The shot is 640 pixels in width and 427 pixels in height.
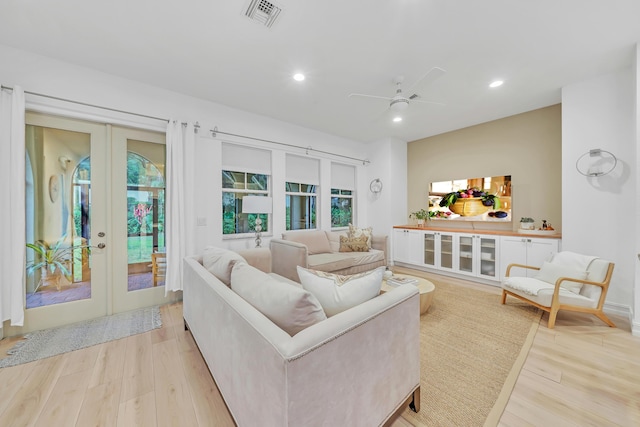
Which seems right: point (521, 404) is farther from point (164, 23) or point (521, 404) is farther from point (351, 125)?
point (351, 125)

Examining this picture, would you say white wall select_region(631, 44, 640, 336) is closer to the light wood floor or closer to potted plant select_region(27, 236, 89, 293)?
the light wood floor

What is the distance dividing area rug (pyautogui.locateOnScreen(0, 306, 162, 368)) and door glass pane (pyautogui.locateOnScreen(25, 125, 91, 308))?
341 millimetres

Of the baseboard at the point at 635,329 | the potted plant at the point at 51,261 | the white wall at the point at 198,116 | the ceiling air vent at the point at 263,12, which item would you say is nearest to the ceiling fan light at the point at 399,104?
the ceiling air vent at the point at 263,12

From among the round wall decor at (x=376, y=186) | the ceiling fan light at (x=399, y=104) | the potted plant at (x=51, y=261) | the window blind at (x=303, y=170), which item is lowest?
the potted plant at (x=51, y=261)

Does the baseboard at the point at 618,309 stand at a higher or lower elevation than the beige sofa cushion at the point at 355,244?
lower

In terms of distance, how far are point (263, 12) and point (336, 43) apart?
0.70 m

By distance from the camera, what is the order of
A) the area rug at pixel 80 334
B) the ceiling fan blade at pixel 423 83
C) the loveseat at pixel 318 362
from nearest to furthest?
the loveseat at pixel 318 362, the area rug at pixel 80 334, the ceiling fan blade at pixel 423 83

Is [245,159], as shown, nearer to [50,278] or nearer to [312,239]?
[312,239]

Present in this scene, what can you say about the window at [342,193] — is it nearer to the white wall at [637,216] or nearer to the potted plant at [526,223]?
the potted plant at [526,223]

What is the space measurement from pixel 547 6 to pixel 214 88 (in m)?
3.34

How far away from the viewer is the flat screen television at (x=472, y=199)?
4113mm

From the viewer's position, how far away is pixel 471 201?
442 cm

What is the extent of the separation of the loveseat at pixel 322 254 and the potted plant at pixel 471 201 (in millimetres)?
1466

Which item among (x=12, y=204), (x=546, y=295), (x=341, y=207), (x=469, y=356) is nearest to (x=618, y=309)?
(x=546, y=295)
